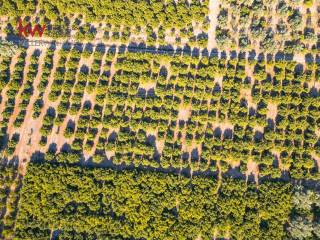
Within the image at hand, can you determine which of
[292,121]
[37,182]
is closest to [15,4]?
[37,182]

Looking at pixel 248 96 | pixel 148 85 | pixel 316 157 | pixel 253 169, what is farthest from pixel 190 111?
pixel 316 157

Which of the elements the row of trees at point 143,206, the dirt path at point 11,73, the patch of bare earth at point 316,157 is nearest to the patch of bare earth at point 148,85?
the row of trees at point 143,206

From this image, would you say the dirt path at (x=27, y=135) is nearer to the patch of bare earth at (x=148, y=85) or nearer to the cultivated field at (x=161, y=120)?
the cultivated field at (x=161, y=120)

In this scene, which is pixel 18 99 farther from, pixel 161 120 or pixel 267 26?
pixel 267 26

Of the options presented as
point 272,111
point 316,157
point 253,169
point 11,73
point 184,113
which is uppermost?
point 11,73

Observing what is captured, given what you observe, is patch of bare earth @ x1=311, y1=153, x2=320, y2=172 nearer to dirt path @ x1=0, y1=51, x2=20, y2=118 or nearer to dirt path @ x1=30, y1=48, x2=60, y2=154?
dirt path @ x1=30, y1=48, x2=60, y2=154

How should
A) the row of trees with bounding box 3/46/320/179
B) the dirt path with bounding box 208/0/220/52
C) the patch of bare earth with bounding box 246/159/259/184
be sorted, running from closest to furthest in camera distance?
the patch of bare earth with bounding box 246/159/259/184
the row of trees with bounding box 3/46/320/179
the dirt path with bounding box 208/0/220/52

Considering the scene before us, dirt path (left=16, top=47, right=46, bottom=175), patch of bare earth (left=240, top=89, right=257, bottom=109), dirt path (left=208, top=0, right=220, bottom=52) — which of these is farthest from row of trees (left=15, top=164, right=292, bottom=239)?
dirt path (left=208, top=0, right=220, bottom=52)

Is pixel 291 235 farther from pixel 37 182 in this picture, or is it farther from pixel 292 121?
pixel 37 182
